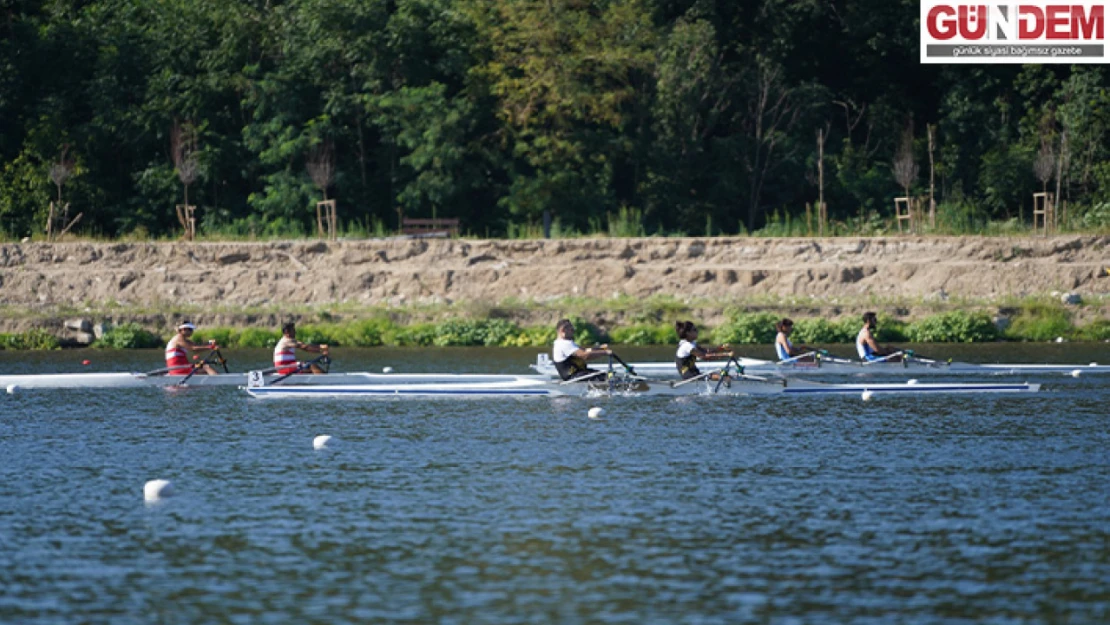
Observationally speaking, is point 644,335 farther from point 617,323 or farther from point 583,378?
point 583,378

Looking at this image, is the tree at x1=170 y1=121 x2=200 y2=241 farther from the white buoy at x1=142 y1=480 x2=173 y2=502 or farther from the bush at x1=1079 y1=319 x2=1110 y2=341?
the white buoy at x1=142 y1=480 x2=173 y2=502

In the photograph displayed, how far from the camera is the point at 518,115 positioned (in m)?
54.9

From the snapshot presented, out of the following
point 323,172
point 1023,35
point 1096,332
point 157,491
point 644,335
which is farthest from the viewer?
point 323,172

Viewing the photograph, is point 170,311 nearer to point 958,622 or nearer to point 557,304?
point 557,304

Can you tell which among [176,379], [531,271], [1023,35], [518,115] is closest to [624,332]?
[531,271]

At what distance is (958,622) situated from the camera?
12.9 metres

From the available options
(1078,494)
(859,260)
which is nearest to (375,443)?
(1078,494)

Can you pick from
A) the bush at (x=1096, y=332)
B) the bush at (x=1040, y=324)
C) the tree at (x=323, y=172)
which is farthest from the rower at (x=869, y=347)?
the tree at (x=323, y=172)

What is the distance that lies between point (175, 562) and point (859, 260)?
1387 inches

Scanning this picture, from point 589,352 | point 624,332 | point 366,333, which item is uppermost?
point 589,352

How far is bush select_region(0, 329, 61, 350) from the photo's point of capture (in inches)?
1826

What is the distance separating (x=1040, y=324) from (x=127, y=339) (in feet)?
85.2

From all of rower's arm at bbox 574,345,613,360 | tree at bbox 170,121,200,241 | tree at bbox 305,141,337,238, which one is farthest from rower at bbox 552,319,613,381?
tree at bbox 170,121,200,241

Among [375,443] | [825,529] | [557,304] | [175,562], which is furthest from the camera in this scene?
[557,304]
